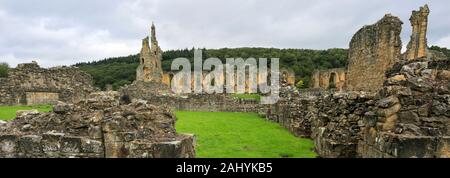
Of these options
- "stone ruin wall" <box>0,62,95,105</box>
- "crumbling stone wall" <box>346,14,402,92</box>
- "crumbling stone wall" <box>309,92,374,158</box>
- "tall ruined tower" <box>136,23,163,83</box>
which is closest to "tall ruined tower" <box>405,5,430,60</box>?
"crumbling stone wall" <box>346,14,402,92</box>

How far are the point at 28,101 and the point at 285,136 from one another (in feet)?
54.4

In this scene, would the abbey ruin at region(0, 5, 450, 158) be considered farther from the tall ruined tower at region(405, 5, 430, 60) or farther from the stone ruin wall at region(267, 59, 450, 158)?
the tall ruined tower at region(405, 5, 430, 60)

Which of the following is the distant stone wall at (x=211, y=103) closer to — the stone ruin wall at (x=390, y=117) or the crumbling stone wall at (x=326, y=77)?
the stone ruin wall at (x=390, y=117)

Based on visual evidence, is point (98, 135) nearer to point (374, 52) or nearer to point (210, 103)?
point (374, 52)

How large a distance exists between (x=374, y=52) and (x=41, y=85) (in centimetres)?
1944

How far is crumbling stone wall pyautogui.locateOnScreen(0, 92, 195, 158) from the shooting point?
245 inches

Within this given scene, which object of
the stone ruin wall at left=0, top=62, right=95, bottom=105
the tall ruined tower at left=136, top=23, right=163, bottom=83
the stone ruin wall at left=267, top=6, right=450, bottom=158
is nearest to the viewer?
the stone ruin wall at left=267, top=6, right=450, bottom=158

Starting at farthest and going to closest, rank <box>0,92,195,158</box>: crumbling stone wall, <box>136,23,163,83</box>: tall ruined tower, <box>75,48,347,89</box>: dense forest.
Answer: <box>75,48,347,89</box>: dense forest → <box>136,23,163,83</box>: tall ruined tower → <box>0,92,195,158</box>: crumbling stone wall

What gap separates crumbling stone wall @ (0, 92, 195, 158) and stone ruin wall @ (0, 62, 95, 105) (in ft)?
47.6

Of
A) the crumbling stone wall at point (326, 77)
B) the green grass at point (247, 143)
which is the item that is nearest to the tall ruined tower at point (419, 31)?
the green grass at point (247, 143)

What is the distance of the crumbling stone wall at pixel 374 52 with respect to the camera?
15031mm

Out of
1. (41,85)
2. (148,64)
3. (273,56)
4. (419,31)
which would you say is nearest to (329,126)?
(419,31)

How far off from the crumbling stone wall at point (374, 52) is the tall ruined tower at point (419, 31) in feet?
22.7

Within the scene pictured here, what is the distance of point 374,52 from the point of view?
16469 mm
